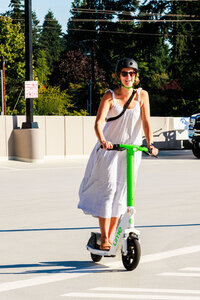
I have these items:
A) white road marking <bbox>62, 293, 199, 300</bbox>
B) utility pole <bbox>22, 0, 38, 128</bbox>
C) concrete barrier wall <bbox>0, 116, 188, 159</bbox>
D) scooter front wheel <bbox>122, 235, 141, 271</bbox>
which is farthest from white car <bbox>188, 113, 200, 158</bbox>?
white road marking <bbox>62, 293, 199, 300</bbox>

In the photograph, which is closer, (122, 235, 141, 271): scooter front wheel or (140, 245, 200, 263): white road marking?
(122, 235, 141, 271): scooter front wheel

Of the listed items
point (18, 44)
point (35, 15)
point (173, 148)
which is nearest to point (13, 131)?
point (173, 148)

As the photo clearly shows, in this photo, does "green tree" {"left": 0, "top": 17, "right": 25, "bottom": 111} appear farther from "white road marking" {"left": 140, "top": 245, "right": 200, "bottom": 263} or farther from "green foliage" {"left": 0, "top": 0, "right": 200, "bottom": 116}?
"white road marking" {"left": 140, "top": 245, "right": 200, "bottom": 263}

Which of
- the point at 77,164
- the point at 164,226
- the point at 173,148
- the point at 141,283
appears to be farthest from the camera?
the point at 173,148

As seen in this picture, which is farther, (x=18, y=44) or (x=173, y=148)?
(x=18, y=44)

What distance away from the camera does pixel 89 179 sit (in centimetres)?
568

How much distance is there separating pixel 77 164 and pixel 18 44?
39826 mm

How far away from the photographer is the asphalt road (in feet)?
16.2

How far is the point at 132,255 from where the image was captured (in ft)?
17.8

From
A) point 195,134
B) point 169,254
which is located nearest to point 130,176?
point 169,254

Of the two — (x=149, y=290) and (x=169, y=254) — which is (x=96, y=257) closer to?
(x=169, y=254)

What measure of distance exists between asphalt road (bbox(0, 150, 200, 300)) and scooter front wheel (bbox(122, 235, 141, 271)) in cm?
7

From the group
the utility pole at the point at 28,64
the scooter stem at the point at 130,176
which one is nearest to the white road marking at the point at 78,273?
the scooter stem at the point at 130,176

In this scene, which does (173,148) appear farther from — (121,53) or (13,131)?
(121,53)
